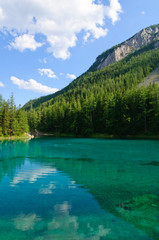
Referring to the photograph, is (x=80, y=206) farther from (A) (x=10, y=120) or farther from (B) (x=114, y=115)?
(A) (x=10, y=120)

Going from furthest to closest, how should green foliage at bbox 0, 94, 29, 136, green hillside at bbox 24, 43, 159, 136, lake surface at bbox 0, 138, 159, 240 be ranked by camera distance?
green foliage at bbox 0, 94, 29, 136, green hillside at bbox 24, 43, 159, 136, lake surface at bbox 0, 138, 159, 240

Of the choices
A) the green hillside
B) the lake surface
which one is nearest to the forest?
the green hillside

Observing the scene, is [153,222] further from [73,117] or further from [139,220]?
[73,117]

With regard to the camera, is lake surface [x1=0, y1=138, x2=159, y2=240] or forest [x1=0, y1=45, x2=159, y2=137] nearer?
lake surface [x1=0, y1=138, x2=159, y2=240]

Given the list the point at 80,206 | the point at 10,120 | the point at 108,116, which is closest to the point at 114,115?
the point at 108,116

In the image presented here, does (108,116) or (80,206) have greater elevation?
(108,116)

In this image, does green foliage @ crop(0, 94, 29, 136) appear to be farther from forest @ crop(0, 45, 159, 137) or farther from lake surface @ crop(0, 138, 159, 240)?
lake surface @ crop(0, 138, 159, 240)

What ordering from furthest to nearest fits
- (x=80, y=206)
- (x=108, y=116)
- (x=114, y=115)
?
(x=108, y=116)
(x=114, y=115)
(x=80, y=206)

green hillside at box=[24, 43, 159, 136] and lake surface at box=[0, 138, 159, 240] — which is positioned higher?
green hillside at box=[24, 43, 159, 136]

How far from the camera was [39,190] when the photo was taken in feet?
33.8

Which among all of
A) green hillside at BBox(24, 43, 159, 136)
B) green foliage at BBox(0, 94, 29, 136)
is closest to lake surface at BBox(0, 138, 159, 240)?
green hillside at BBox(24, 43, 159, 136)

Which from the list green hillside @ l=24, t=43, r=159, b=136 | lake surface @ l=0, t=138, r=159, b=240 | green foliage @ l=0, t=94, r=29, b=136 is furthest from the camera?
green foliage @ l=0, t=94, r=29, b=136

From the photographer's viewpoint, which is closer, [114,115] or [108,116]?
[114,115]

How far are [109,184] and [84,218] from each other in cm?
510
